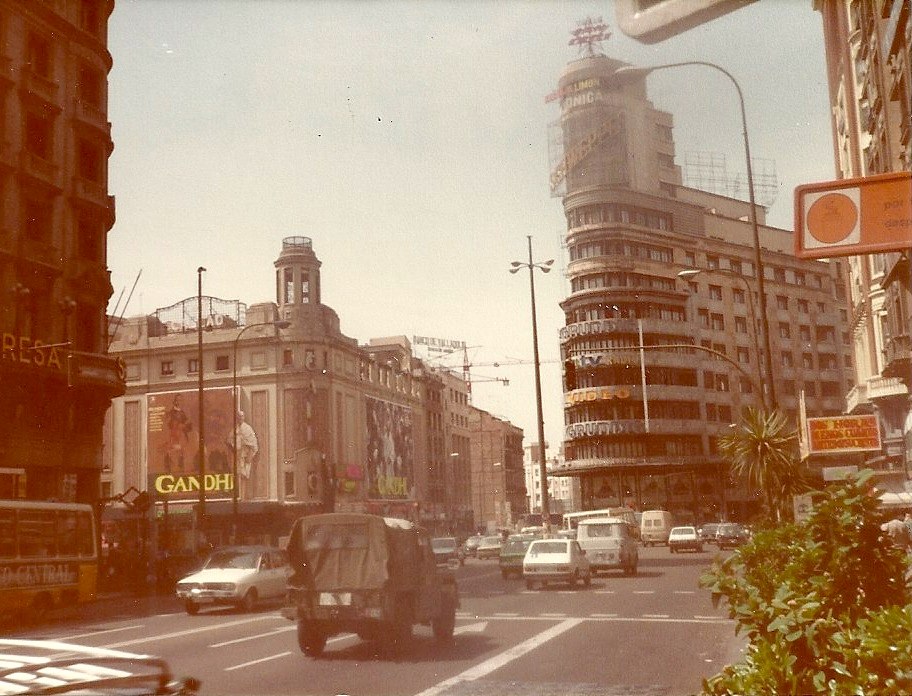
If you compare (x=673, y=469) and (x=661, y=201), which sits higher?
(x=661, y=201)

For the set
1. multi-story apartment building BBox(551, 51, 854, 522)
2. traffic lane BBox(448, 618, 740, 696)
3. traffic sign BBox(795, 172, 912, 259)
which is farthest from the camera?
multi-story apartment building BBox(551, 51, 854, 522)

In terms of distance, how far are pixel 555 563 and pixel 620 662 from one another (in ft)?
51.6

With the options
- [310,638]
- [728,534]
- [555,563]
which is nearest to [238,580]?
[310,638]

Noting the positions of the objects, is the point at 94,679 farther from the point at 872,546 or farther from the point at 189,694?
the point at 872,546

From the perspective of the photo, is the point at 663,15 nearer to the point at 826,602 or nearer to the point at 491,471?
the point at 826,602

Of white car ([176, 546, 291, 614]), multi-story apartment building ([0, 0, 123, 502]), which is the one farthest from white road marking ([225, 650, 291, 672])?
multi-story apartment building ([0, 0, 123, 502])

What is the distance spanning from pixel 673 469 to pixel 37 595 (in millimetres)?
72828

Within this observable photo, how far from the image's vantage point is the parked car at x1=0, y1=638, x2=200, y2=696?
3709mm

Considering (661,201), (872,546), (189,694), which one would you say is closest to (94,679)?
(189,694)

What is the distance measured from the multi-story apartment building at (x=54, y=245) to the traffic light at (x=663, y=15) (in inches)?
Result: 1150

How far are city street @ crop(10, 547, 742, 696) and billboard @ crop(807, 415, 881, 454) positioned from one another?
5270 mm

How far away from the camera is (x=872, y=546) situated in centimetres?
543

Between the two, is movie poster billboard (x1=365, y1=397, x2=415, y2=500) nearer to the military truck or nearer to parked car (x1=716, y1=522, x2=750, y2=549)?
parked car (x1=716, y1=522, x2=750, y2=549)

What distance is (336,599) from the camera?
46.0 ft
